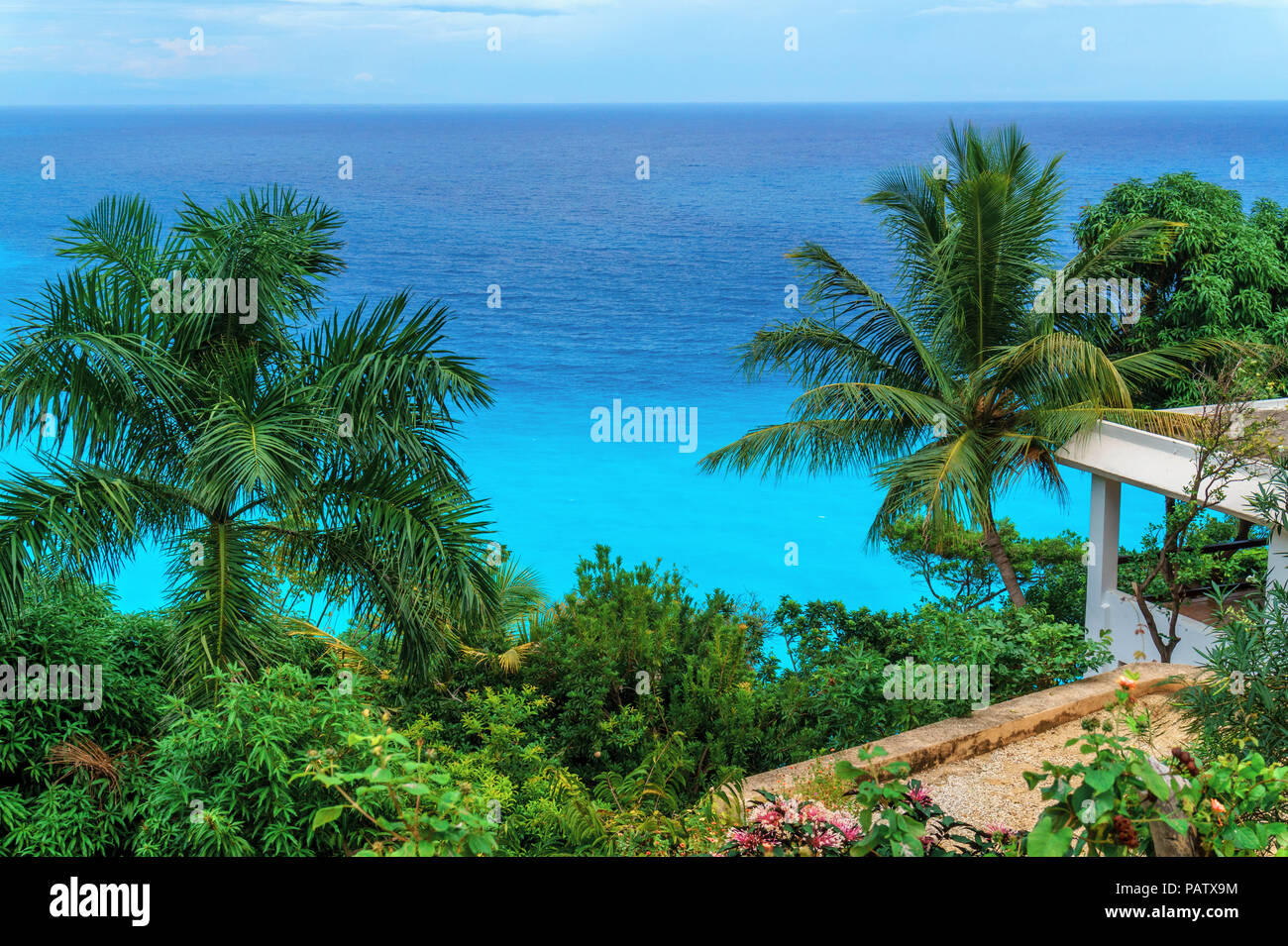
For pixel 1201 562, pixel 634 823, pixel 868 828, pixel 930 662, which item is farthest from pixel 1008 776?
pixel 1201 562

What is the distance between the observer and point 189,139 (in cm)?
12438

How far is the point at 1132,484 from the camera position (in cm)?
1186

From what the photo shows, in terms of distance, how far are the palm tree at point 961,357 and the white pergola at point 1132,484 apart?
33cm

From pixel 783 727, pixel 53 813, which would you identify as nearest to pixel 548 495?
pixel 783 727

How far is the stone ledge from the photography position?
6.53 m

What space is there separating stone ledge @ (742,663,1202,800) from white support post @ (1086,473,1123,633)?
4.33 meters

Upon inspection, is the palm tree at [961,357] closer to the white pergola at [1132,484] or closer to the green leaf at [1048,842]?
the white pergola at [1132,484]

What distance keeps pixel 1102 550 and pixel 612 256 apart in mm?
63289

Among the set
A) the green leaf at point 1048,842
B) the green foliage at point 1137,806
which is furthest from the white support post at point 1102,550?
the green leaf at point 1048,842

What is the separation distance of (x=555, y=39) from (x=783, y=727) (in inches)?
4114

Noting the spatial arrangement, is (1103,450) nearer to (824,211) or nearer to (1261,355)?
(1261,355)

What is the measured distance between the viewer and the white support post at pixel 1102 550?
12.9m

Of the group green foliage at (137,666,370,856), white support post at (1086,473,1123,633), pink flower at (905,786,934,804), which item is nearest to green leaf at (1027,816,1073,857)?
pink flower at (905,786,934,804)

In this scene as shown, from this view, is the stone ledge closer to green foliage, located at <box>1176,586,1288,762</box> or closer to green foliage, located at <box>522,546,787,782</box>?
green foliage, located at <box>1176,586,1288,762</box>
